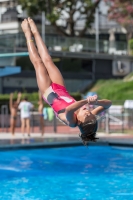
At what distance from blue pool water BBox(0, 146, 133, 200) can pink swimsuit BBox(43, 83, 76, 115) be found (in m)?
1.53

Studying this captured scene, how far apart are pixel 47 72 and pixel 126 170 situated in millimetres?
3483

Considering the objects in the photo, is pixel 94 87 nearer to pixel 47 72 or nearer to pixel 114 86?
pixel 114 86

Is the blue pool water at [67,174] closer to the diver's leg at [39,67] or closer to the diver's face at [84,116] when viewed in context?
the diver's face at [84,116]

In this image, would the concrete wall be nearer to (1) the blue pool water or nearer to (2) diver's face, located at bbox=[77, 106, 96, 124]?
(1) the blue pool water

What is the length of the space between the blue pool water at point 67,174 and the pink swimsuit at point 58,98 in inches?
60.1

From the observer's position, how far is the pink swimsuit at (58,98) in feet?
22.9

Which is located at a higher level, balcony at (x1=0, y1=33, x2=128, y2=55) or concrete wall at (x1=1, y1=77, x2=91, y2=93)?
balcony at (x1=0, y1=33, x2=128, y2=55)

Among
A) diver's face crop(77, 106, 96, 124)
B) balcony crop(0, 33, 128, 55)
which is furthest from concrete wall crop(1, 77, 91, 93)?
diver's face crop(77, 106, 96, 124)

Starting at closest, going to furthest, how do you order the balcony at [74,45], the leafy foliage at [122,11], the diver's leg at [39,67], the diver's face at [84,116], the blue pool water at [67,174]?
1. the diver's face at [84,116]
2. the diver's leg at [39,67]
3. the blue pool water at [67,174]
4. the balcony at [74,45]
5. the leafy foliage at [122,11]

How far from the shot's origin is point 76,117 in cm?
670

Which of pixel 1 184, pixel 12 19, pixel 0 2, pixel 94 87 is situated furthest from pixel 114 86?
pixel 1 184

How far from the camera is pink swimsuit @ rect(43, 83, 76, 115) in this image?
6.99 m

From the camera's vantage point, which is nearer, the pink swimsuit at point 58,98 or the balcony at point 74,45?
the pink swimsuit at point 58,98

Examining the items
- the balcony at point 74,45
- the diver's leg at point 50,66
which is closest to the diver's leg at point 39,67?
the diver's leg at point 50,66
